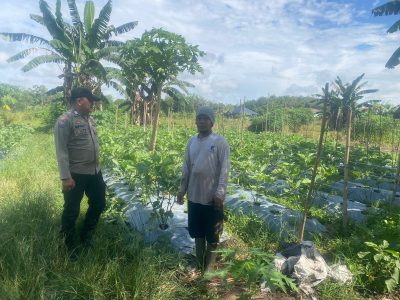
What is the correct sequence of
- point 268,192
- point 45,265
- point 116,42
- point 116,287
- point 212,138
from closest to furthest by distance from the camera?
point 116,287, point 45,265, point 212,138, point 268,192, point 116,42

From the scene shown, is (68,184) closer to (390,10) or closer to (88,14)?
(390,10)

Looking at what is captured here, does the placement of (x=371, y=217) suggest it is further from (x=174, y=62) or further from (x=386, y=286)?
(x=174, y=62)

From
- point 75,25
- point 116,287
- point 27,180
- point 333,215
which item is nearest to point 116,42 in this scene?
point 75,25

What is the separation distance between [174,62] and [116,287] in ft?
17.7

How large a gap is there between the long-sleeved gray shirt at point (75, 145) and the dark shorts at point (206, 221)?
1.22 meters

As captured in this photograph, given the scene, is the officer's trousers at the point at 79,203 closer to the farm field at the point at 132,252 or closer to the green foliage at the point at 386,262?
the farm field at the point at 132,252

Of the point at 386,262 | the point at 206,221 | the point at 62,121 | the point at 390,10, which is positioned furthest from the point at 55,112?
the point at 386,262

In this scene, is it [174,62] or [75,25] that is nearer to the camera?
[174,62]

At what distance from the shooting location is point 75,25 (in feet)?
49.3

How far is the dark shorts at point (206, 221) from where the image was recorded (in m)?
3.45

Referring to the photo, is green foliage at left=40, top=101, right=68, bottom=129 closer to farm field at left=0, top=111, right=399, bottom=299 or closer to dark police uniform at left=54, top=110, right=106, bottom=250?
farm field at left=0, top=111, right=399, bottom=299

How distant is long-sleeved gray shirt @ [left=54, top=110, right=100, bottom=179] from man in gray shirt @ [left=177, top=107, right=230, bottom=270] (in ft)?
3.50

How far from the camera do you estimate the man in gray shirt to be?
11.0ft

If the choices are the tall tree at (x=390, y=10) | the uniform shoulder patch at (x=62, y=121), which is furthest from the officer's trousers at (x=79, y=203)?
the tall tree at (x=390, y=10)
